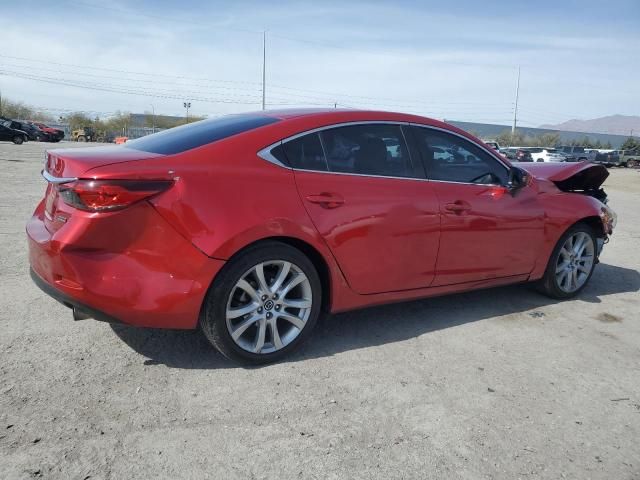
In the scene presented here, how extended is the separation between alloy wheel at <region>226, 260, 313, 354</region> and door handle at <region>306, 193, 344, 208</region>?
42 centimetres

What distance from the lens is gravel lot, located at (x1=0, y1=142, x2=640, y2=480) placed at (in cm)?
240

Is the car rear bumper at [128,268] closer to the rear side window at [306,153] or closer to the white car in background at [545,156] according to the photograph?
the rear side window at [306,153]

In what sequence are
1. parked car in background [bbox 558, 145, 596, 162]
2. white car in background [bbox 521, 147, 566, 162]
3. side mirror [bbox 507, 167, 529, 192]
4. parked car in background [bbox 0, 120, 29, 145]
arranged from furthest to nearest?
parked car in background [bbox 558, 145, 596, 162] < white car in background [bbox 521, 147, 566, 162] < parked car in background [bbox 0, 120, 29, 145] < side mirror [bbox 507, 167, 529, 192]

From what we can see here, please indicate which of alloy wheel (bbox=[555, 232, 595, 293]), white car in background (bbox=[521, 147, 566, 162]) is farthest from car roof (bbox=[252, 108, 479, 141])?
white car in background (bbox=[521, 147, 566, 162])

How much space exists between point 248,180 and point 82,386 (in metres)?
1.47

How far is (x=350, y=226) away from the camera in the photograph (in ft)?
11.3

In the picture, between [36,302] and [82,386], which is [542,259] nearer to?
[82,386]

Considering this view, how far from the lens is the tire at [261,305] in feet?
10.1

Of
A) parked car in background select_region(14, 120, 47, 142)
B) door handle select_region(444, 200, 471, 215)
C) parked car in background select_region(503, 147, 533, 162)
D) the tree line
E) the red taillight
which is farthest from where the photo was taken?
the tree line

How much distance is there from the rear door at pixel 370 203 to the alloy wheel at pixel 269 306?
0.33m

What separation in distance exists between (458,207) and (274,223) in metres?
1.56

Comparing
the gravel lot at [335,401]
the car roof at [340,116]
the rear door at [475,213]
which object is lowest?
the gravel lot at [335,401]

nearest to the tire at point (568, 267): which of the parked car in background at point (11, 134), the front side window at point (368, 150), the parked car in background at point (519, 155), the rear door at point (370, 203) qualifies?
the rear door at point (370, 203)

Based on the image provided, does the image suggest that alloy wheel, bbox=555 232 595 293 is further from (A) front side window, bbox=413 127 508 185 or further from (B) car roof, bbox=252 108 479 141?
(B) car roof, bbox=252 108 479 141
